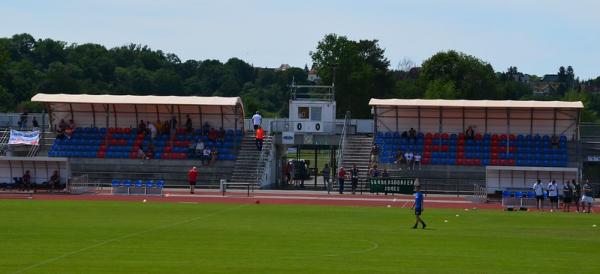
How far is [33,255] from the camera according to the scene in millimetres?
28391

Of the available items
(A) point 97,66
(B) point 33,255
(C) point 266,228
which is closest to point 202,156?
(C) point 266,228

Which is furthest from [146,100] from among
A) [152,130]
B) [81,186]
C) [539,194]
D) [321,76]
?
[321,76]

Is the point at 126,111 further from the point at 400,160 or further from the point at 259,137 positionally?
the point at 400,160

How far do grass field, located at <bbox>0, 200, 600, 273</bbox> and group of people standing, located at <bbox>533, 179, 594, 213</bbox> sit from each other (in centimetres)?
481

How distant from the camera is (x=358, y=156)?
243 ft

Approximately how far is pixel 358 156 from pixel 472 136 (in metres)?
8.07

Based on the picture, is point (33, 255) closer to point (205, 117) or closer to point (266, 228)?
point (266, 228)

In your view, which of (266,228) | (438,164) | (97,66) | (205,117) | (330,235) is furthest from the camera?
(97,66)

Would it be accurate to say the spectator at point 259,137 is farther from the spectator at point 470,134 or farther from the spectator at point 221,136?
the spectator at point 470,134

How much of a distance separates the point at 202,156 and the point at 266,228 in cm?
3427

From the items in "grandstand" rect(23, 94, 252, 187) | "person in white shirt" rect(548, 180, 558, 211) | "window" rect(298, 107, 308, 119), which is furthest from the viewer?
"window" rect(298, 107, 308, 119)

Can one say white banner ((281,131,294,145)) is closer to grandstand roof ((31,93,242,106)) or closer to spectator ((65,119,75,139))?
grandstand roof ((31,93,242,106))

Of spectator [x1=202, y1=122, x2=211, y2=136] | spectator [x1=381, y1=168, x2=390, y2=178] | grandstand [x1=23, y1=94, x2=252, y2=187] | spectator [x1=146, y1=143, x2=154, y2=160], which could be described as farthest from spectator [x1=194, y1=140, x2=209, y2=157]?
spectator [x1=381, y1=168, x2=390, y2=178]

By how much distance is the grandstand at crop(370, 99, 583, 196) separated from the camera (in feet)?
231
